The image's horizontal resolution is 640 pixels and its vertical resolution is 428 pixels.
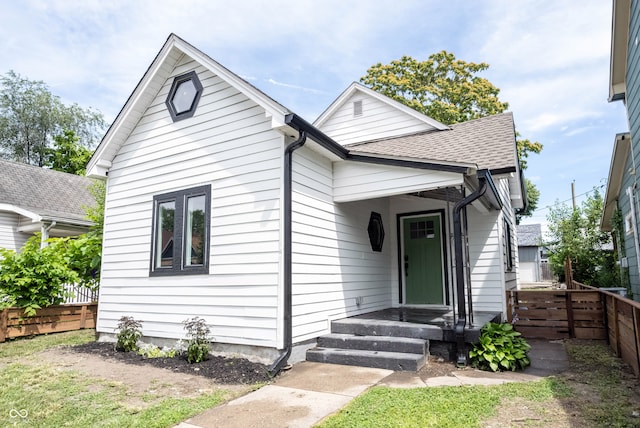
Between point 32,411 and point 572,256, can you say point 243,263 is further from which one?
point 572,256

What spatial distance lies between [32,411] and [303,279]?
3.37 m

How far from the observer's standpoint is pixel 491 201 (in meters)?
7.23

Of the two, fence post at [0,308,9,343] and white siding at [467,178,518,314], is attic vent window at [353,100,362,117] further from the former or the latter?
fence post at [0,308,9,343]

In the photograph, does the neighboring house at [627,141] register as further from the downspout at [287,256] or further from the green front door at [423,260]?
the downspout at [287,256]

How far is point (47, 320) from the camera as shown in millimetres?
8625

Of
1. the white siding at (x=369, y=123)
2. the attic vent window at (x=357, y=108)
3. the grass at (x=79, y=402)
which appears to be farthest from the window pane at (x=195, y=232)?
the attic vent window at (x=357, y=108)

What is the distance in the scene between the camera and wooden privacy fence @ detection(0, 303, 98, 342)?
25.9 feet

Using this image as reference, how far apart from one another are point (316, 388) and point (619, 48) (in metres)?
8.28

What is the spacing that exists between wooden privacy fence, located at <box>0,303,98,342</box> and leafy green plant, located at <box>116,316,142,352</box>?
9.27 ft

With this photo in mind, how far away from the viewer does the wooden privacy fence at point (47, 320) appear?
7898 mm

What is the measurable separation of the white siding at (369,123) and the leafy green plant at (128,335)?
259 inches

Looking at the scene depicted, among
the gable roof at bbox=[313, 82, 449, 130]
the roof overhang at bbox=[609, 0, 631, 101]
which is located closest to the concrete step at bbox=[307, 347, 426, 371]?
the gable roof at bbox=[313, 82, 449, 130]

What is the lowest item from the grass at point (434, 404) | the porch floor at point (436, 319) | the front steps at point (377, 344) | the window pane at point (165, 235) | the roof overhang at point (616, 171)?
the grass at point (434, 404)

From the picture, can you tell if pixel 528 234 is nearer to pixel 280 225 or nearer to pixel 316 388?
pixel 280 225
